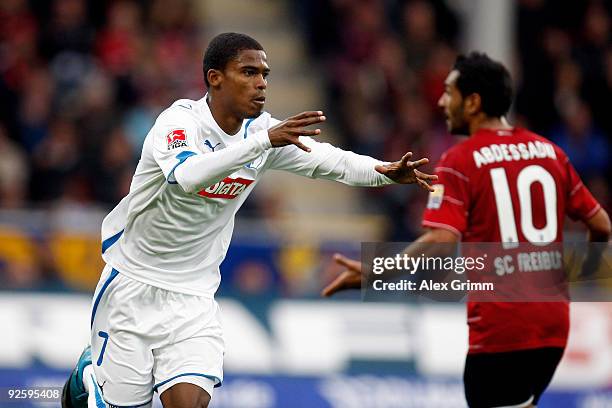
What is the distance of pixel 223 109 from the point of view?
246 inches

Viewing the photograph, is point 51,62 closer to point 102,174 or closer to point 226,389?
point 102,174

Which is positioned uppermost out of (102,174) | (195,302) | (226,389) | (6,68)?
(6,68)

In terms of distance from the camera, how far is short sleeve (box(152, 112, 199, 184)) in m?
5.88

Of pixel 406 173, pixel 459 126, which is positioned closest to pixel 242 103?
pixel 406 173

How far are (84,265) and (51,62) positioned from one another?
3.37 m

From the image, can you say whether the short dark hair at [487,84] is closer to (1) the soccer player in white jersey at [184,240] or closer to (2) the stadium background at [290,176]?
(1) the soccer player in white jersey at [184,240]

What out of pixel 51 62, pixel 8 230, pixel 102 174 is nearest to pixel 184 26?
pixel 51 62

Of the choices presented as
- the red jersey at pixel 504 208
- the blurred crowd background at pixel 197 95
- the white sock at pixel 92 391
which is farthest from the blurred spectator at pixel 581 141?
the white sock at pixel 92 391

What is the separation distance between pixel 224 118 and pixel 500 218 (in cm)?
157

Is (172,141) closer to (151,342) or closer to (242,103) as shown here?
(242,103)

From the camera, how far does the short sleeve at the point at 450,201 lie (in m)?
6.62

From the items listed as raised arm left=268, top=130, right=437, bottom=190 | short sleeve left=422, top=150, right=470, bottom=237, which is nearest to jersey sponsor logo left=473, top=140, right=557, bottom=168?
short sleeve left=422, top=150, right=470, bottom=237

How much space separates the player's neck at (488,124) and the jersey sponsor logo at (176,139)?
1780mm

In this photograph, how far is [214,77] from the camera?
6.26 meters
